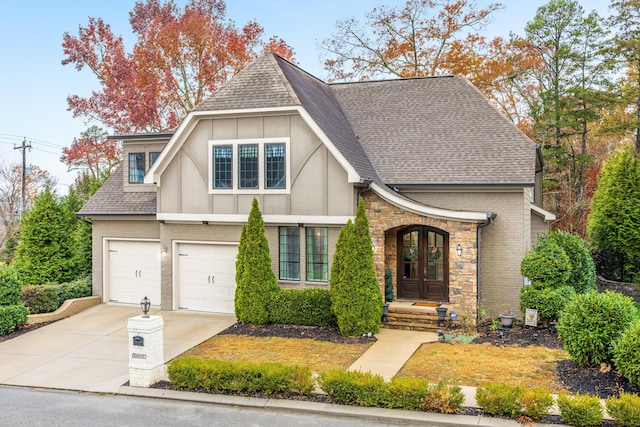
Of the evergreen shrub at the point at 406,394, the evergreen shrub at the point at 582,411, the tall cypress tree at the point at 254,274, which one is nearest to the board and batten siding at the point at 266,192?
the tall cypress tree at the point at 254,274

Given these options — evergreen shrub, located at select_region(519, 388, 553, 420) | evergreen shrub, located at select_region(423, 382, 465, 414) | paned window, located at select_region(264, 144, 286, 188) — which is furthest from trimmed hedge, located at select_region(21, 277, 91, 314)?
evergreen shrub, located at select_region(519, 388, 553, 420)

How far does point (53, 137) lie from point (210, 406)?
33.8m

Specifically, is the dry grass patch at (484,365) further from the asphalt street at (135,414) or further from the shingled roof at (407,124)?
the shingled roof at (407,124)

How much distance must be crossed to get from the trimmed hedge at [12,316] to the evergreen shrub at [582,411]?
43.9ft

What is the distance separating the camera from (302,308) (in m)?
14.1

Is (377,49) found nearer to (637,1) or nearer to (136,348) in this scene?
(637,1)

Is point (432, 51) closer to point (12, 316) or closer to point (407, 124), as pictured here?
point (407, 124)

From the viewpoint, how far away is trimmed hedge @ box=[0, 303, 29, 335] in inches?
539

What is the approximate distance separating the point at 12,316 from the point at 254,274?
6.58 metres

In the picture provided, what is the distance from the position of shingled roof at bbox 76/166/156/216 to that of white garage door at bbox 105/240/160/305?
3.56ft

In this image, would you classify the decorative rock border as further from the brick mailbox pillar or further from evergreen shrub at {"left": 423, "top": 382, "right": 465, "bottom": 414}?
evergreen shrub at {"left": 423, "top": 382, "right": 465, "bottom": 414}

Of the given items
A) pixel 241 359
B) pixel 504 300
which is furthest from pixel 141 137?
pixel 504 300

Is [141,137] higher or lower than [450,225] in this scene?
higher

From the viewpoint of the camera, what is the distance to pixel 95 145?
29656mm
